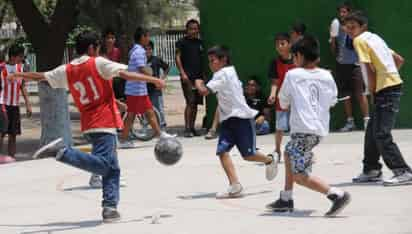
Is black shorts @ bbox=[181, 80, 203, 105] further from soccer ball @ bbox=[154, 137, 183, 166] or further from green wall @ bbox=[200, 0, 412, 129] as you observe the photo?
soccer ball @ bbox=[154, 137, 183, 166]

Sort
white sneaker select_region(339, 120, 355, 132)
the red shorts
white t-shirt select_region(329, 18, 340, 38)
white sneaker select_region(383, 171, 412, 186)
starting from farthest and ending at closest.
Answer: white sneaker select_region(339, 120, 355, 132), white t-shirt select_region(329, 18, 340, 38), the red shorts, white sneaker select_region(383, 171, 412, 186)

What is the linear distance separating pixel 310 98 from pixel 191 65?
315 inches

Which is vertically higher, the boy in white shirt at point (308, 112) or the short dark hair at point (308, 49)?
the short dark hair at point (308, 49)

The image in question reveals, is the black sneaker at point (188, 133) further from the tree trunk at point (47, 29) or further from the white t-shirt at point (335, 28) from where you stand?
the white t-shirt at point (335, 28)

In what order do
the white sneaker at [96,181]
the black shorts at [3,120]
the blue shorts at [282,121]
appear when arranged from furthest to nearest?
the black shorts at [3,120]
the blue shorts at [282,121]
the white sneaker at [96,181]

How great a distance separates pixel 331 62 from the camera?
16.1 meters

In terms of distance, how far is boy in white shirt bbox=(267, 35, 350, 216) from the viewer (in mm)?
8664

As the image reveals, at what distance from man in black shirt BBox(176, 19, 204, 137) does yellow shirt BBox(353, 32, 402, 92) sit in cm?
659

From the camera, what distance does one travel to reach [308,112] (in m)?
8.69

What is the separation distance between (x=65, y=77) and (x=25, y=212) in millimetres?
1644

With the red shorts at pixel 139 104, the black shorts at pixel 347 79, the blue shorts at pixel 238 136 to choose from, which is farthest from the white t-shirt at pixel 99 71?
the black shorts at pixel 347 79

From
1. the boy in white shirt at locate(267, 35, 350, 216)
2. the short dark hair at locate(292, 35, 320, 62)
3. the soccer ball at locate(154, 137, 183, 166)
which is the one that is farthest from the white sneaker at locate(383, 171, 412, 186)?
the soccer ball at locate(154, 137, 183, 166)

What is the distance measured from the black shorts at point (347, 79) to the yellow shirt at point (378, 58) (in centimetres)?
537

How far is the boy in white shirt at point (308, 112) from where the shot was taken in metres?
8.66
